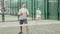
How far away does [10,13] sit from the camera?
128 feet

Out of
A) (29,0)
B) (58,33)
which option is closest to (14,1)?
(29,0)

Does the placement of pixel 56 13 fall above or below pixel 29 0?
below

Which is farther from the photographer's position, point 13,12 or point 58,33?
point 13,12

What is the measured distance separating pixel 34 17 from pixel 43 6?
280cm

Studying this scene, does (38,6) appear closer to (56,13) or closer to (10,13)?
(56,13)

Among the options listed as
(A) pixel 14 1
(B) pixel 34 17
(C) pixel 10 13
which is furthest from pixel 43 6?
(C) pixel 10 13

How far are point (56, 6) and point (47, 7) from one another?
1515 mm

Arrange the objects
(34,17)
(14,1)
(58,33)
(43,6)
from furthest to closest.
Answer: (14,1) → (43,6) → (34,17) → (58,33)

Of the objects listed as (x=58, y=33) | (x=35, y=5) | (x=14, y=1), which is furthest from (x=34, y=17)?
(x=58, y=33)

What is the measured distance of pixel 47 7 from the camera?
2867cm

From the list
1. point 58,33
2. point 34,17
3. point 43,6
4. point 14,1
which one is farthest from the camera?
point 14,1

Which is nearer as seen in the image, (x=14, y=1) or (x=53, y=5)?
(x=53, y=5)

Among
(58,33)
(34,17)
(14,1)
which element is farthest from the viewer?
(14,1)

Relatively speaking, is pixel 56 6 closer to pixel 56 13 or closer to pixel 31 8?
pixel 56 13
